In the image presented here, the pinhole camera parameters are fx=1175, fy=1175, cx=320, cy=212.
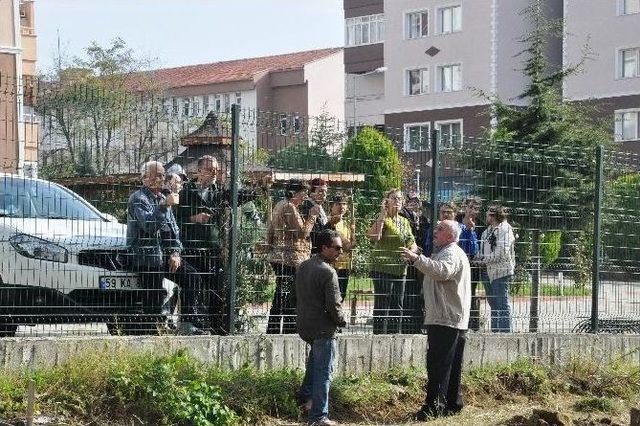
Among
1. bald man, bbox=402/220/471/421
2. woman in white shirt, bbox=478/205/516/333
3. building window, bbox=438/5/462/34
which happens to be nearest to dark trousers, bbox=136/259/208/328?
bald man, bbox=402/220/471/421

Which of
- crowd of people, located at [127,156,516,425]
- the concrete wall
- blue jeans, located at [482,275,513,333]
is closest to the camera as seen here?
crowd of people, located at [127,156,516,425]

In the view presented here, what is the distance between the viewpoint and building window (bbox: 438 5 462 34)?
5834 cm

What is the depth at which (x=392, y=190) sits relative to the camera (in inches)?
520

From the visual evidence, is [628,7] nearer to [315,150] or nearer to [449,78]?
[449,78]

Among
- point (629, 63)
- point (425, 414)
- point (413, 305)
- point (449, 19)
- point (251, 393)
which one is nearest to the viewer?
point (251, 393)

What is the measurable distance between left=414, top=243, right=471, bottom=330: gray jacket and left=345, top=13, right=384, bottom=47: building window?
2096 inches

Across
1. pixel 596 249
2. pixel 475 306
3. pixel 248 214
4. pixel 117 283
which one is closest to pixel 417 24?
pixel 596 249

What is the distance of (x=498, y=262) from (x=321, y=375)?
4.11 meters

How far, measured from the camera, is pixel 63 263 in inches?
453

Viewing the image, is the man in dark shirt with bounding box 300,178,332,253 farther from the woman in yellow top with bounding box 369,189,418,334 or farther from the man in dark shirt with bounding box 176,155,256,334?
the man in dark shirt with bounding box 176,155,256,334

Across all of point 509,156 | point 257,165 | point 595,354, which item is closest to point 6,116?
point 257,165

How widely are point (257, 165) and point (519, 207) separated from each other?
359 centimetres

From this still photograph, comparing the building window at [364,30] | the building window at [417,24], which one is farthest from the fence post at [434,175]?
the building window at [364,30]

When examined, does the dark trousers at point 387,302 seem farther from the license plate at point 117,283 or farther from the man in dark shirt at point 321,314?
the license plate at point 117,283
